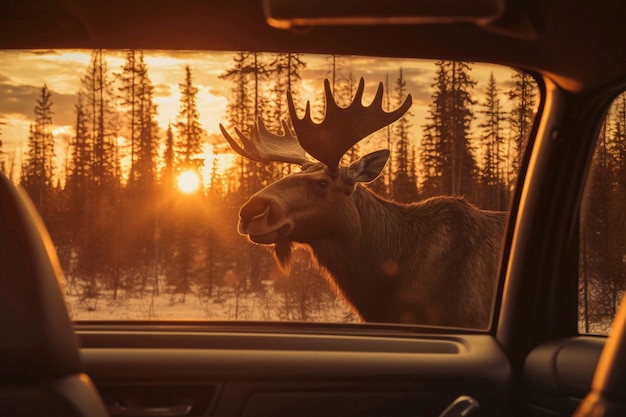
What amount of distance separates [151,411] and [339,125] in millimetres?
3740

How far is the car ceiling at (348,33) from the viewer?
9.34 feet

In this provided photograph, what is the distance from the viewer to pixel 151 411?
126 inches

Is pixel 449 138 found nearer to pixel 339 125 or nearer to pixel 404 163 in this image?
pixel 404 163

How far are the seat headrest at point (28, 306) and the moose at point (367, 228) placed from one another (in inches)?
159

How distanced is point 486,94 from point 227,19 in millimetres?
5402

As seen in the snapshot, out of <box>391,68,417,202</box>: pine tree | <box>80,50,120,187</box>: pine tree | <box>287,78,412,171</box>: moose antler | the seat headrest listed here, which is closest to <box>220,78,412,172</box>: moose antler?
<box>287,78,412,171</box>: moose antler

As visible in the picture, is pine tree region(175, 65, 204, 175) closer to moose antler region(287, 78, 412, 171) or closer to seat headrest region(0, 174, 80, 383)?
moose antler region(287, 78, 412, 171)

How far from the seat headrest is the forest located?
4616 millimetres

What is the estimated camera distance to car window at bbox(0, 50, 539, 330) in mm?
6129

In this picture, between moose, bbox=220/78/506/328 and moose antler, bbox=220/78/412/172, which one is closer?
moose, bbox=220/78/506/328

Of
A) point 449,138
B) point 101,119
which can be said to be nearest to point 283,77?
point 449,138

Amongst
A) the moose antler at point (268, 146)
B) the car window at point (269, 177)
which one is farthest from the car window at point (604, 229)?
the moose antler at point (268, 146)

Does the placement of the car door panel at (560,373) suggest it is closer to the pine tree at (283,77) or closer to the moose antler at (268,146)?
the moose antler at (268,146)

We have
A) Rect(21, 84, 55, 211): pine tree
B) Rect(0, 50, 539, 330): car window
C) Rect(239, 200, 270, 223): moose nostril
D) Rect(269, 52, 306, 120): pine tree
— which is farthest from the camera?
Rect(21, 84, 55, 211): pine tree
